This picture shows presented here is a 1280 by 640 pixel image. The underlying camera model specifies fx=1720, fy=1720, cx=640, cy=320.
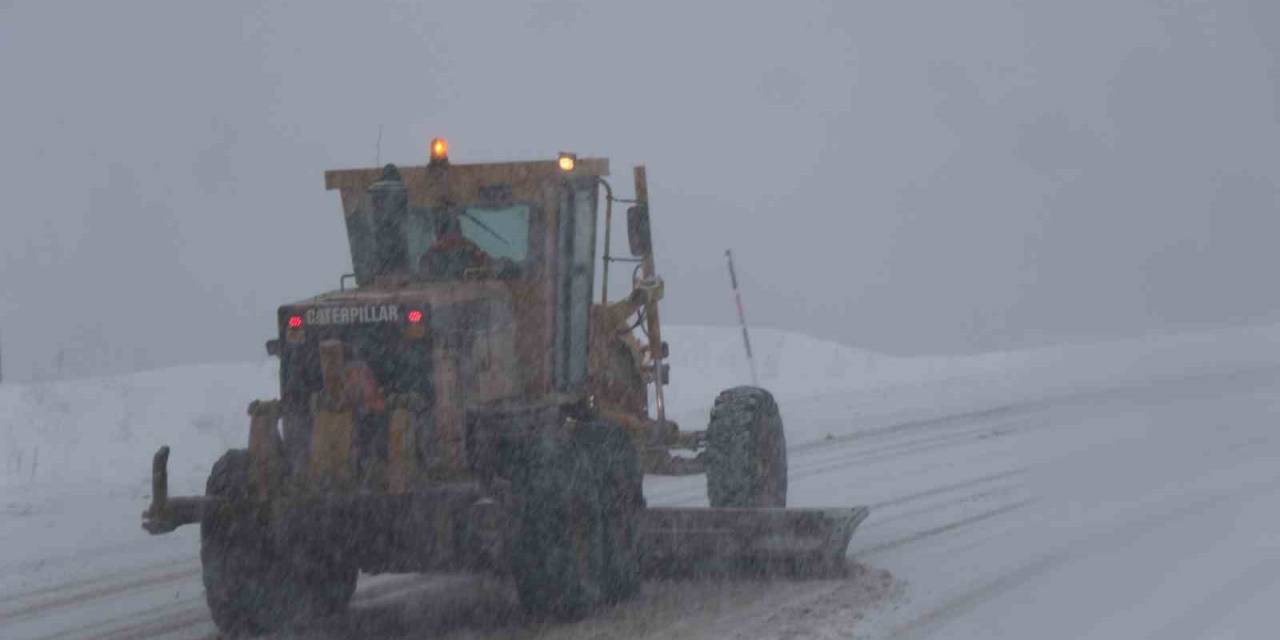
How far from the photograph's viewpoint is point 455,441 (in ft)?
28.6

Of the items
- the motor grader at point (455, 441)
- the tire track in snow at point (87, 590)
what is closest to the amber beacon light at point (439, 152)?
the motor grader at point (455, 441)

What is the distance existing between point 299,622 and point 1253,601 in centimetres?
512

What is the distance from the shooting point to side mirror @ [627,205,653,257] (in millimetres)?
11039

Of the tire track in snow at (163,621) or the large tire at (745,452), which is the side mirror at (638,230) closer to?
the large tire at (745,452)

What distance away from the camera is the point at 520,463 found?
9.06 meters

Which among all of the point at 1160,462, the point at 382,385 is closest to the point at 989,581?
the point at 382,385

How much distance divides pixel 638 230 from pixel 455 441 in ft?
9.12

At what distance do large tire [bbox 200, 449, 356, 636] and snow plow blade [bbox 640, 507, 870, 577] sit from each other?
6.77 ft

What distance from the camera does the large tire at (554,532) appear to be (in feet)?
29.2

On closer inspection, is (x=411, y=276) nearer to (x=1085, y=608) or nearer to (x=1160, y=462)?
(x=1085, y=608)

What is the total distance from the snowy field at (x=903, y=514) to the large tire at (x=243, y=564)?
1.01 ft

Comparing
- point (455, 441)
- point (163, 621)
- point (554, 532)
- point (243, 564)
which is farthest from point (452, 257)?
point (163, 621)

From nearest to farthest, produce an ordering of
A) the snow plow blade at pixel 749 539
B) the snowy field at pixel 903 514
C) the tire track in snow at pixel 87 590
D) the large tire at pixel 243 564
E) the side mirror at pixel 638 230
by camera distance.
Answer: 1. the large tire at pixel 243 564
2. the snowy field at pixel 903 514
3. the tire track in snow at pixel 87 590
4. the snow plow blade at pixel 749 539
5. the side mirror at pixel 638 230

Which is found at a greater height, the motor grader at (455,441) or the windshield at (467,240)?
the windshield at (467,240)
